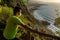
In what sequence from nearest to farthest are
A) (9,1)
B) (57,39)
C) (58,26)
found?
1. (57,39)
2. (9,1)
3. (58,26)

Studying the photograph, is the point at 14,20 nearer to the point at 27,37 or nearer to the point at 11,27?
the point at 11,27

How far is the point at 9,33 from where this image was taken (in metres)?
2.77

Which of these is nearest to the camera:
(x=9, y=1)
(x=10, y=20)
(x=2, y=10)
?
(x=10, y=20)

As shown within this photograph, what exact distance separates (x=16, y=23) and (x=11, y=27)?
0.32 ft

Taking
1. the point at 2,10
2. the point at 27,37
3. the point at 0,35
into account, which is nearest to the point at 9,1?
the point at 2,10

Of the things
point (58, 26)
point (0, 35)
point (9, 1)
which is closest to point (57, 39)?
point (0, 35)

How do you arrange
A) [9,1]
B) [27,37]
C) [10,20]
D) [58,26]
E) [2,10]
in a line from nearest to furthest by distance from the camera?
1. [10,20]
2. [27,37]
3. [2,10]
4. [9,1]
5. [58,26]

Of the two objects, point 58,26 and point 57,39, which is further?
point 58,26

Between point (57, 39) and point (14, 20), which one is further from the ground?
point (14, 20)

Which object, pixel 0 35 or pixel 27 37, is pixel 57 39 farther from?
pixel 0 35

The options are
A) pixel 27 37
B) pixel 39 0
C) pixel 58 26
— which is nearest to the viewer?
pixel 27 37

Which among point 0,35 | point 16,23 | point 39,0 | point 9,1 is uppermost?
point 39,0

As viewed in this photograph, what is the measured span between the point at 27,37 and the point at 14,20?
44 cm

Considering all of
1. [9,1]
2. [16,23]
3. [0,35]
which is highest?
[9,1]
